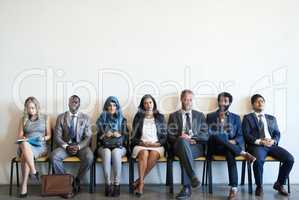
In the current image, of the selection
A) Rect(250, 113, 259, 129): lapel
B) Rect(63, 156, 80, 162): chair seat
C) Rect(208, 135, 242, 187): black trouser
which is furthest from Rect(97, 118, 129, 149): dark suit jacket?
Rect(250, 113, 259, 129): lapel

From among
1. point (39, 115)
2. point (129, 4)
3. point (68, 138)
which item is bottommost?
point (68, 138)

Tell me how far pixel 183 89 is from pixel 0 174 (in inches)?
115

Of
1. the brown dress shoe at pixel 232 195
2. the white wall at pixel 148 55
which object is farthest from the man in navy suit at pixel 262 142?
the brown dress shoe at pixel 232 195

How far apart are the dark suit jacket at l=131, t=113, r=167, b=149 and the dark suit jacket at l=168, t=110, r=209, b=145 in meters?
0.09

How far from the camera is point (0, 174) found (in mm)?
4770

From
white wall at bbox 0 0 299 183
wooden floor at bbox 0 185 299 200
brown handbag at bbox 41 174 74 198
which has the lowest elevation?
wooden floor at bbox 0 185 299 200

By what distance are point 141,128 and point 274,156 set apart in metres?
1.81

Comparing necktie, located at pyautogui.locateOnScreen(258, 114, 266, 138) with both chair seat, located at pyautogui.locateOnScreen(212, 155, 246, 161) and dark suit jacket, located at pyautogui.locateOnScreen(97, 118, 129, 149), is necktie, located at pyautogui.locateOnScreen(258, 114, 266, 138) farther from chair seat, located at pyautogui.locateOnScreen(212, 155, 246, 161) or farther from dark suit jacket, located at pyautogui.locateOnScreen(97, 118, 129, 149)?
dark suit jacket, located at pyautogui.locateOnScreen(97, 118, 129, 149)

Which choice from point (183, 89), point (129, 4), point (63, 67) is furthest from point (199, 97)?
point (63, 67)

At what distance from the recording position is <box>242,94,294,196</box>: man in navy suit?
14.0ft

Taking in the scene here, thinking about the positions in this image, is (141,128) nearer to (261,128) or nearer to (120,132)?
(120,132)

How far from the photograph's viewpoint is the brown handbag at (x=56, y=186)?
13.4 ft

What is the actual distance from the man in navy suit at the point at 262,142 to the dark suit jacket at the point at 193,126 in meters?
0.58

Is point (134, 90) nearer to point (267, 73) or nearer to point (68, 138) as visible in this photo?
point (68, 138)
